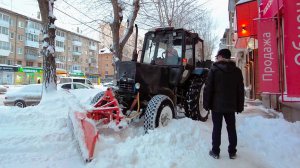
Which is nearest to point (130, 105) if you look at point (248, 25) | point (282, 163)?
point (282, 163)

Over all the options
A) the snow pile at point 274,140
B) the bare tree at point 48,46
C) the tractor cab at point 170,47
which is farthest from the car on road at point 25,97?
the snow pile at point 274,140

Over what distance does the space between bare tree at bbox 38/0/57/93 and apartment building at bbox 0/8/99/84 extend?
38.0 meters

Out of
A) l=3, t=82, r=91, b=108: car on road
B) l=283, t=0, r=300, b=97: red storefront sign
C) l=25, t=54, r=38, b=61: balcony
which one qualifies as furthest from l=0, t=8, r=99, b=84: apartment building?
l=283, t=0, r=300, b=97: red storefront sign

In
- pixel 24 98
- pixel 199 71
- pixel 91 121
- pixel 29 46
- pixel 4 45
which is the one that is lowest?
pixel 91 121

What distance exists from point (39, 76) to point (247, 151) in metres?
52.2

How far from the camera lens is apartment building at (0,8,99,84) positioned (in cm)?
4778

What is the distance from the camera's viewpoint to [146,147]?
470 centimetres

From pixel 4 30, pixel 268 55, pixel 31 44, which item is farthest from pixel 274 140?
pixel 31 44

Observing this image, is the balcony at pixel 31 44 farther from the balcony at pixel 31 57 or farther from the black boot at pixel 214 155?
the black boot at pixel 214 155

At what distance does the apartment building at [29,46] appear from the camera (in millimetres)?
47781

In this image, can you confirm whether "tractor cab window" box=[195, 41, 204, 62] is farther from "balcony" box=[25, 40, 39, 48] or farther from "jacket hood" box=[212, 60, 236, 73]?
"balcony" box=[25, 40, 39, 48]

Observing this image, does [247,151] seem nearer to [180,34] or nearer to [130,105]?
[130,105]

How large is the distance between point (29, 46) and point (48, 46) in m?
47.0

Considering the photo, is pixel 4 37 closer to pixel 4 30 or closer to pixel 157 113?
pixel 4 30
